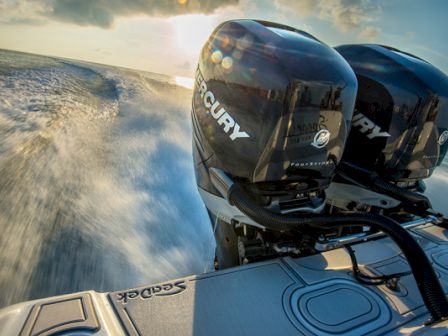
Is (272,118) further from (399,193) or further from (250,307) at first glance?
(399,193)

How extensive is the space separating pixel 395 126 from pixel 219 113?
4.15 feet

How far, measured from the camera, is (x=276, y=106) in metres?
1.27

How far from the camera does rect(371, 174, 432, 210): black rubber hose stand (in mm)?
1906

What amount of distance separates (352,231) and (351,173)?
1.37ft

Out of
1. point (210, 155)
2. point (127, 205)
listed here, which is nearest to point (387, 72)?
point (210, 155)

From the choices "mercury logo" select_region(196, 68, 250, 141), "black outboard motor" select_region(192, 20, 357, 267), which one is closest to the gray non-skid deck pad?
"black outboard motor" select_region(192, 20, 357, 267)

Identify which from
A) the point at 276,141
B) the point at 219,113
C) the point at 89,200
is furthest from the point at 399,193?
the point at 89,200

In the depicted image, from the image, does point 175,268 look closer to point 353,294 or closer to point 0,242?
point 0,242

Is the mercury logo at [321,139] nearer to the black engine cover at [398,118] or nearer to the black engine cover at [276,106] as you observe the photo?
the black engine cover at [276,106]

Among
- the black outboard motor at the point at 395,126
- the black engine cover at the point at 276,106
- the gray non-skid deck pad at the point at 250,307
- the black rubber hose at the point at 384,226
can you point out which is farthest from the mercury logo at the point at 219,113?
the black outboard motor at the point at 395,126

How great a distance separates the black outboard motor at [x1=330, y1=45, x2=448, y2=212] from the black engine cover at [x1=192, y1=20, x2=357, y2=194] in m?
0.69

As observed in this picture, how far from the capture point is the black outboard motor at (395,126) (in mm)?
1976

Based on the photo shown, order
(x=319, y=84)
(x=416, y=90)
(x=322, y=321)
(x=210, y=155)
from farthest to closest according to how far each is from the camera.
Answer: (x=416, y=90)
(x=210, y=155)
(x=319, y=84)
(x=322, y=321)

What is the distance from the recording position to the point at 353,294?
3.75 ft
